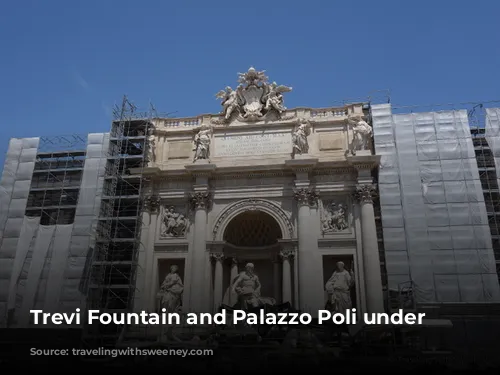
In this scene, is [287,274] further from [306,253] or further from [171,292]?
[171,292]

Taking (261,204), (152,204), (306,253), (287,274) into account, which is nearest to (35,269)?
(152,204)

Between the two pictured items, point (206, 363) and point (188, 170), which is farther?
point (188, 170)

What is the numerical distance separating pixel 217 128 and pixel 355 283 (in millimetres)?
9799

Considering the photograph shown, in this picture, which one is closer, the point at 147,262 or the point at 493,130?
the point at 147,262

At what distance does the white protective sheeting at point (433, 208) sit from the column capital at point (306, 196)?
9.66 ft

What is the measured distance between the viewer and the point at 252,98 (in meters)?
23.9

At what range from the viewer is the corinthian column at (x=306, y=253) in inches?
760

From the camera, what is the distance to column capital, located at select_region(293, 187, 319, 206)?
2100 cm

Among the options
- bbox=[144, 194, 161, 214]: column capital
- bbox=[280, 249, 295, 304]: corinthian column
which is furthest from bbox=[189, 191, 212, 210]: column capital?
bbox=[280, 249, 295, 304]: corinthian column

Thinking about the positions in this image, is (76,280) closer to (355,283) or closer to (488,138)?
(355,283)

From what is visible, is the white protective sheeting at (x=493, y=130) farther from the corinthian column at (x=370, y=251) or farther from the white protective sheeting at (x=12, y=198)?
the white protective sheeting at (x=12, y=198)

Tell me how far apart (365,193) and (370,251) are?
2620 mm

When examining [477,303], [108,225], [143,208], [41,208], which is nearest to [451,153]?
[477,303]

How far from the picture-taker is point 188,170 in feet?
72.4
